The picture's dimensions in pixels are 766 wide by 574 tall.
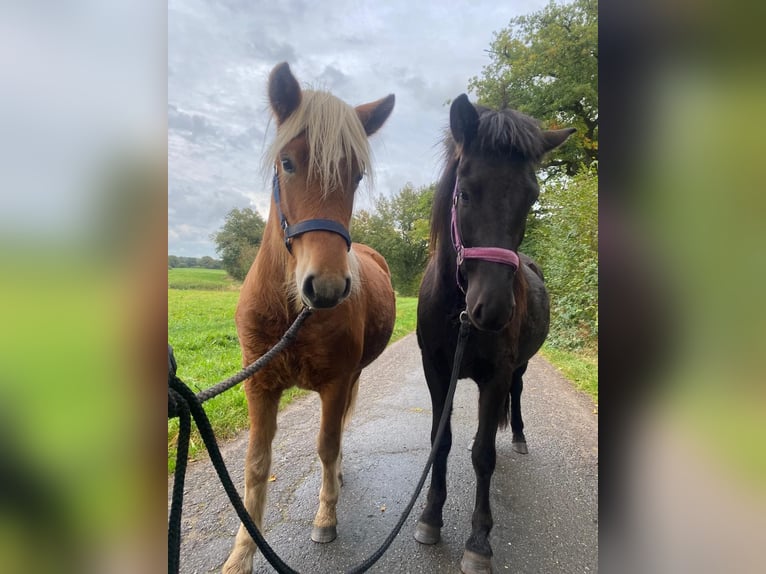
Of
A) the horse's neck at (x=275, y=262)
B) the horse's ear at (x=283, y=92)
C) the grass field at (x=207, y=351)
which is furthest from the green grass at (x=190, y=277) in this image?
the horse's ear at (x=283, y=92)

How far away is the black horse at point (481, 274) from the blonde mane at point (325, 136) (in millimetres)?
→ 591

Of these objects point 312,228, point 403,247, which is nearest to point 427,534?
point 312,228

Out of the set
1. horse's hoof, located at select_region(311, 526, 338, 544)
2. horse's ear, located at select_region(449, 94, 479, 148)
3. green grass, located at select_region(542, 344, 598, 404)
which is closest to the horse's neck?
horse's ear, located at select_region(449, 94, 479, 148)

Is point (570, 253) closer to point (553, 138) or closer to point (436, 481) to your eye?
point (553, 138)

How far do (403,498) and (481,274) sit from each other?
193 centimetres

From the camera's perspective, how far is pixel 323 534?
2.48m

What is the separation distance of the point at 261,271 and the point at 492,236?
125cm

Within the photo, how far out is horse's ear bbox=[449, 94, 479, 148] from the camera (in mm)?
2172

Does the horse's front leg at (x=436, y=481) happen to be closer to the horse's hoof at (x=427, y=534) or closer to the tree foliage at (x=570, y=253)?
the horse's hoof at (x=427, y=534)

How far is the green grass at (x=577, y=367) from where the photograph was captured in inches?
238
